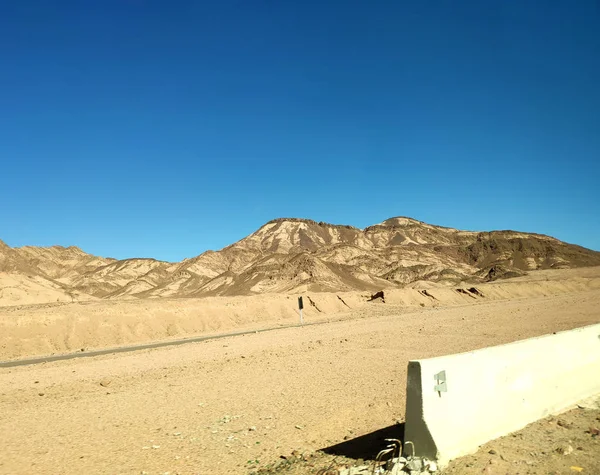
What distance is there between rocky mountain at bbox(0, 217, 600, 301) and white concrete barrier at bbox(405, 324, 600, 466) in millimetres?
51166

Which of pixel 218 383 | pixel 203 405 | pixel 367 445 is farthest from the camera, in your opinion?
pixel 218 383

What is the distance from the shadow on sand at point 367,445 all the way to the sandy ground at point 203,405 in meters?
0.24

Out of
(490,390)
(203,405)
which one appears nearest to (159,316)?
(203,405)

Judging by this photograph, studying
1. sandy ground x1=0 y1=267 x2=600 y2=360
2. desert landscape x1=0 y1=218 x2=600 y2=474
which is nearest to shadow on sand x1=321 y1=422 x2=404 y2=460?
desert landscape x1=0 y1=218 x2=600 y2=474

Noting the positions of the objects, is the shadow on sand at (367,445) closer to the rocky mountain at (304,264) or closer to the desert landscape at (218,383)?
the desert landscape at (218,383)

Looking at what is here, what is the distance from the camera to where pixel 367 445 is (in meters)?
6.36

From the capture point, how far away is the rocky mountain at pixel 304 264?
7054 cm

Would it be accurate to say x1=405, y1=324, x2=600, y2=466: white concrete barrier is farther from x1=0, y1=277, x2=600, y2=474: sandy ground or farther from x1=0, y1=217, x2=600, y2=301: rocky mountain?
x1=0, y1=217, x2=600, y2=301: rocky mountain

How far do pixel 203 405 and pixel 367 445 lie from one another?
4707 millimetres

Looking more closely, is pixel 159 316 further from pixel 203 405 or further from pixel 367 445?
pixel 367 445

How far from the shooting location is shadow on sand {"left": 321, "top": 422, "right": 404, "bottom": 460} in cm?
598

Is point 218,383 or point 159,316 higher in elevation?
point 159,316

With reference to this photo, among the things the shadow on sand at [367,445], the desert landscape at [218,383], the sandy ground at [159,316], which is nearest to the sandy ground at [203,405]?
the desert landscape at [218,383]

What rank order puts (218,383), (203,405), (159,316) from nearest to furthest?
(203,405)
(218,383)
(159,316)
